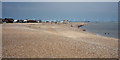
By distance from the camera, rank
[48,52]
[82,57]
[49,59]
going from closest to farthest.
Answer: [49,59]
[82,57]
[48,52]

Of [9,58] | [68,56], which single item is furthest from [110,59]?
[9,58]

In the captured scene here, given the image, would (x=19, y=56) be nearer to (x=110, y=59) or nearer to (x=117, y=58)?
(x=110, y=59)

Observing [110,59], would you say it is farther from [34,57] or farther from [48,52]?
[34,57]

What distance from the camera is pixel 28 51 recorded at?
9094mm

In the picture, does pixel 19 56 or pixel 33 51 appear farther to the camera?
pixel 33 51

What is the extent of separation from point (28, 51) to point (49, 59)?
206 cm

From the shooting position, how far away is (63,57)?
26.8 feet

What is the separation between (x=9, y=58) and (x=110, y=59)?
6352 mm

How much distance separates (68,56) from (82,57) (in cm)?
90

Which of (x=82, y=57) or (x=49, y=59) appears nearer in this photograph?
(x=49, y=59)

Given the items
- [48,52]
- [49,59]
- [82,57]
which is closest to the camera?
[49,59]

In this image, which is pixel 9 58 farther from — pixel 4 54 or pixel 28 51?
pixel 28 51

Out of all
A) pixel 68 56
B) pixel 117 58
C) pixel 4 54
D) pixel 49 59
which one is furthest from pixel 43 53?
pixel 117 58

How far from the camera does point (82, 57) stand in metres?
8.31
